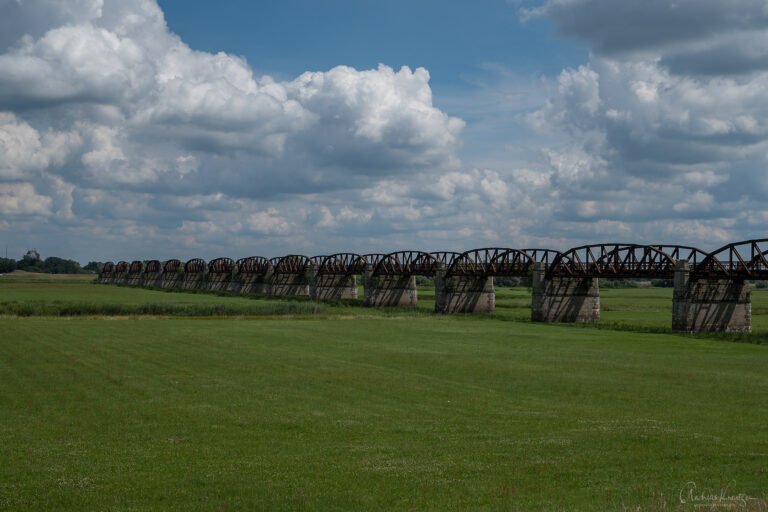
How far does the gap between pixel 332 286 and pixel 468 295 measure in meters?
50.8

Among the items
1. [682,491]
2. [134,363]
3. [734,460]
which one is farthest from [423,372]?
[682,491]

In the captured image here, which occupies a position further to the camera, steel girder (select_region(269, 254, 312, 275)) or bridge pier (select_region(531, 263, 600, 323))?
steel girder (select_region(269, 254, 312, 275))

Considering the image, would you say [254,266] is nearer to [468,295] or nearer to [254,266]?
[254,266]

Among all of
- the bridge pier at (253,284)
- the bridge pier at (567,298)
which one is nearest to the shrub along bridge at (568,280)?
the bridge pier at (567,298)

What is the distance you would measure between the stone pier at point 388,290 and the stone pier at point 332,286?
19662mm

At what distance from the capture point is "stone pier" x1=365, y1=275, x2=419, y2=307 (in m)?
135

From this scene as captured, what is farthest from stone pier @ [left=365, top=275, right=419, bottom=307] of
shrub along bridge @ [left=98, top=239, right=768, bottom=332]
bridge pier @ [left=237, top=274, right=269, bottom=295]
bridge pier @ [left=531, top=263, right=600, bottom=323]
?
bridge pier @ [left=237, top=274, right=269, bottom=295]

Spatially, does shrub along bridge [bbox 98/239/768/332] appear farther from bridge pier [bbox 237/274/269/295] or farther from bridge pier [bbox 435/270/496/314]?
bridge pier [bbox 237/274/269/295]

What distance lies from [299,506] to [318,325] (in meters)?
59.9

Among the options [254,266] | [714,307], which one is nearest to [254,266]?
[254,266]

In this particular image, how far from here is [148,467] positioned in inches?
751

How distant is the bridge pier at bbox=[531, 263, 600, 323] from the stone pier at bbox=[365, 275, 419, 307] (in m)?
43.2

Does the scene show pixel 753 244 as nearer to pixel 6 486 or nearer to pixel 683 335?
pixel 683 335

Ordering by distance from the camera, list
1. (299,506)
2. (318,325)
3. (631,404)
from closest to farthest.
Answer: (299,506) → (631,404) → (318,325)
